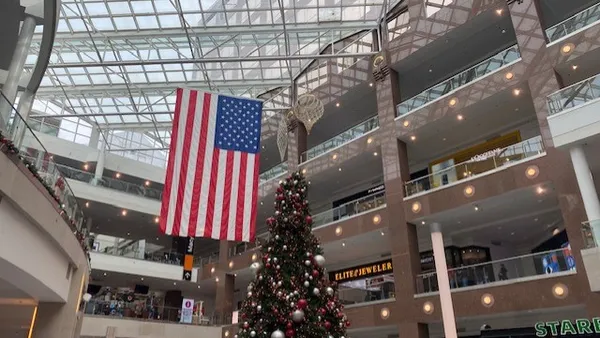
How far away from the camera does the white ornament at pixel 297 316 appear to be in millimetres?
7750

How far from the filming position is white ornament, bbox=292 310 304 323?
25.4 feet

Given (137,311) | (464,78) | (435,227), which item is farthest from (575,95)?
(137,311)

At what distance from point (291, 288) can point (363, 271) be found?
1994 centimetres

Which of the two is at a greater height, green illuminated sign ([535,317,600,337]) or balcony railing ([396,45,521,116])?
balcony railing ([396,45,521,116])

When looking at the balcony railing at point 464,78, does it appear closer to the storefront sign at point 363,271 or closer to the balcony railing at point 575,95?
the balcony railing at point 575,95

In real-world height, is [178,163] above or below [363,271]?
above

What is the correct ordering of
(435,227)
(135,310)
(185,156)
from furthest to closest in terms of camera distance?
(135,310) → (435,227) → (185,156)

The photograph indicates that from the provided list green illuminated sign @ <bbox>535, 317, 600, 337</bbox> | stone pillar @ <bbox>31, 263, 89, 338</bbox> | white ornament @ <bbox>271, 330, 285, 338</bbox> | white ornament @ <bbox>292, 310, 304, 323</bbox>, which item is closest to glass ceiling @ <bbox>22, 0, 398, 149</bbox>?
stone pillar @ <bbox>31, 263, 89, 338</bbox>

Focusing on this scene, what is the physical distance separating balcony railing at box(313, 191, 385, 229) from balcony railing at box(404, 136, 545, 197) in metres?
1.85

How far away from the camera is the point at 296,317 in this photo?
7.75 meters

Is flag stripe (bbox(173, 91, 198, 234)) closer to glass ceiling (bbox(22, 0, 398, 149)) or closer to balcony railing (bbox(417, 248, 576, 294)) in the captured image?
glass ceiling (bbox(22, 0, 398, 149))

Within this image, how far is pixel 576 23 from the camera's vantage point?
1734 cm

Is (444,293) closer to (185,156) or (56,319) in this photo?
(185,156)

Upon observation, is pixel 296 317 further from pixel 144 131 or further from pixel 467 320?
pixel 144 131
